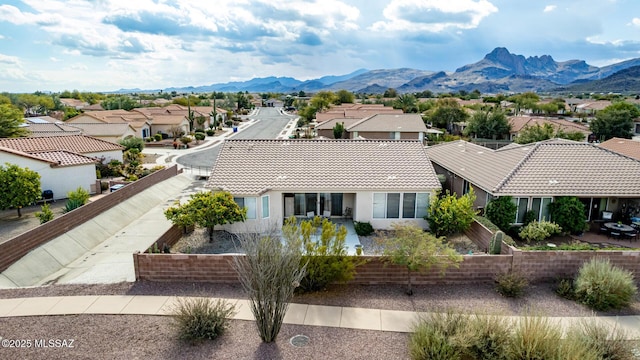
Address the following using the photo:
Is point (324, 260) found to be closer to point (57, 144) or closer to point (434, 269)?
point (434, 269)

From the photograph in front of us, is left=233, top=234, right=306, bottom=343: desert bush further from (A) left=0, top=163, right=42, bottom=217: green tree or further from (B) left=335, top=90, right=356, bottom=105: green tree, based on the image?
(B) left=335, top=90, right=356, bottom=105: green tree

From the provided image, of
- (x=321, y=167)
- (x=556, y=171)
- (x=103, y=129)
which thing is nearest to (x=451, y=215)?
(x=556, y=171)

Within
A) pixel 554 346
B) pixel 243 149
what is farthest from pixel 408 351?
pixel 243 149

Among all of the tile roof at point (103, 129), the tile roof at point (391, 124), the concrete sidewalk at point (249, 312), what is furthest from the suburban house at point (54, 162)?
the tile roof at point (391, 124)

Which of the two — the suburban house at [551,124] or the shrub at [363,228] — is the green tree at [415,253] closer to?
the shrub at [363,228]

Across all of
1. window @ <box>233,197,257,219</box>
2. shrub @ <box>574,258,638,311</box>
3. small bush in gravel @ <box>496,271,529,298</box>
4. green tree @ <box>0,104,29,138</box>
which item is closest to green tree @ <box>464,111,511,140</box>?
window @ <box>233,197,257,219</box>

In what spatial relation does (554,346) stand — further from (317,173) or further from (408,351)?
(317,173)

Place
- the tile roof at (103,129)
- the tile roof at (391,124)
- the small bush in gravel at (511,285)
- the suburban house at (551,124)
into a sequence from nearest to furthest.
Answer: the small bush in gravel at (511,285) < the tile roof at (103,129) < the tile roof at (391,124) < the suburban house at (551,124)
